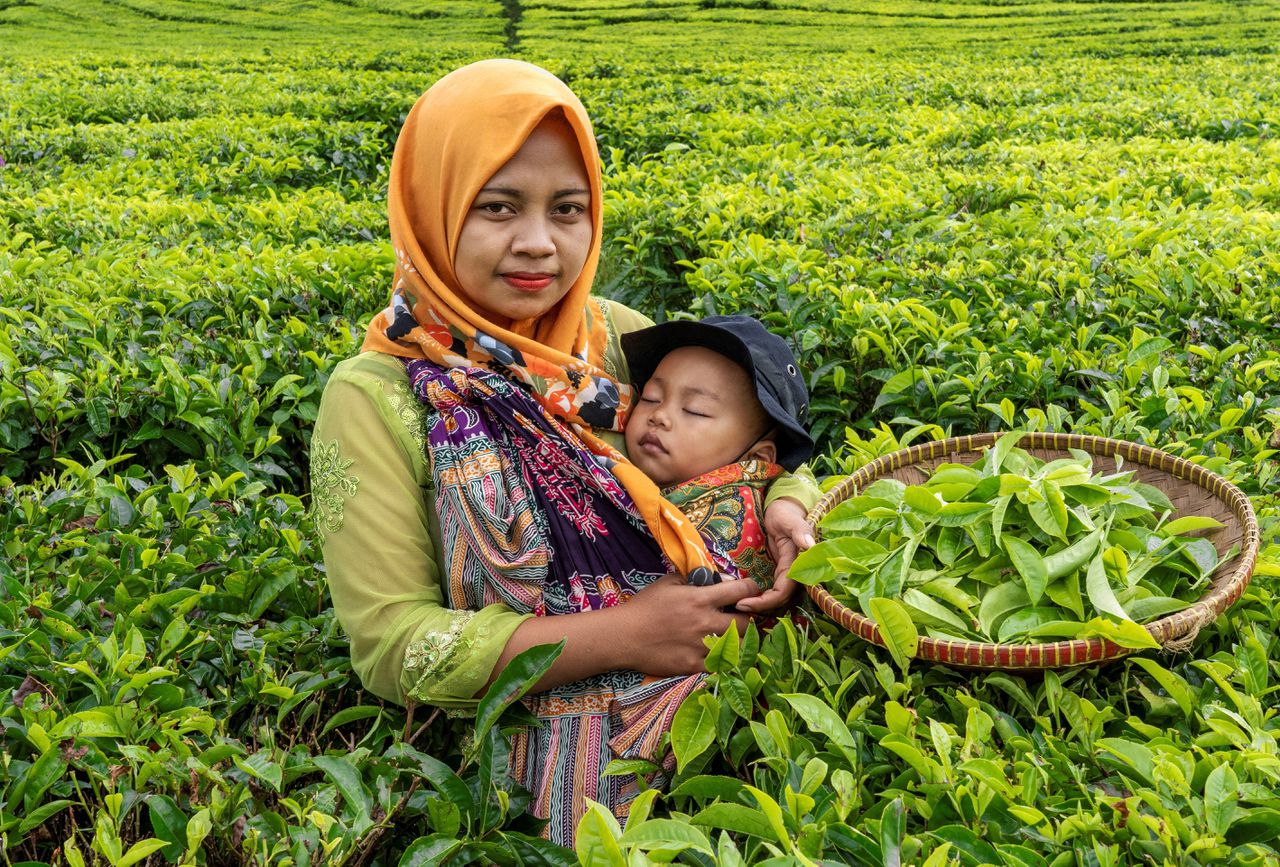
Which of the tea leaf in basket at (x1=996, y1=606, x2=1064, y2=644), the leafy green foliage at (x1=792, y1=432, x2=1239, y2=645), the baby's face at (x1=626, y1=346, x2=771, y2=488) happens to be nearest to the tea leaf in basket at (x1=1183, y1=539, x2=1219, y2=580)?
the leafy green foliage at (x1=792, y1=432, x2=1239, y2=645)

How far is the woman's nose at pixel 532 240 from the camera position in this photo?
179cm

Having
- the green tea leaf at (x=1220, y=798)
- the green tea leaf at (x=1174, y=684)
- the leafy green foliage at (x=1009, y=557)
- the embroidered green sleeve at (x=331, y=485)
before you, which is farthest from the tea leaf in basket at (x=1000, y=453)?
the embroidered green sleeve at (x=331, y=485)

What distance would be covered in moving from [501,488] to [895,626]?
0.66 m

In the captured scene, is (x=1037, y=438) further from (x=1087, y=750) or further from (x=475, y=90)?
(x=475, y=90)

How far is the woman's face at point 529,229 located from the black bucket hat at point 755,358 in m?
0.28

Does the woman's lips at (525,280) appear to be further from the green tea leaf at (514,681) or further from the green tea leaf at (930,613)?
the green tea leaf at (930,613)

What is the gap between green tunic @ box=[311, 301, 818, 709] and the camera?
1665mm

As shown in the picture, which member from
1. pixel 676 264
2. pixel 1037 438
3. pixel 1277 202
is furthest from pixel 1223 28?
pixel 1037 438

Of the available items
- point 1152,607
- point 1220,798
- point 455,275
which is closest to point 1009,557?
point 1152,607

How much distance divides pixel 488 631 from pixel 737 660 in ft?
1.29

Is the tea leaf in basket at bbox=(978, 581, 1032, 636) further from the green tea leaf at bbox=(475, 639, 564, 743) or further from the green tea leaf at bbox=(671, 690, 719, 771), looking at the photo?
the green tea leaf at bbox=(475, 639, 564, 743)

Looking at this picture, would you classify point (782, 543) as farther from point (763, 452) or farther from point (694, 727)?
point (694, 727)

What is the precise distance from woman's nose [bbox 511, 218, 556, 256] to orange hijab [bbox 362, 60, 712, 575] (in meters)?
0.10

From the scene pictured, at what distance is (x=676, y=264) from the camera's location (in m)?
3.99
